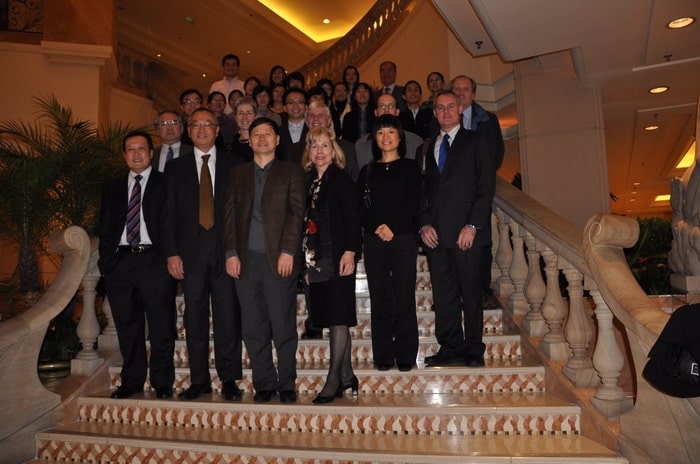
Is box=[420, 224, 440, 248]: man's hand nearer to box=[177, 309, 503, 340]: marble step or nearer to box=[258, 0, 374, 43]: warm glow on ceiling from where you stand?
box=[177, 309, 503, 340]: marble step

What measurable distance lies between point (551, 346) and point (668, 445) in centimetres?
111

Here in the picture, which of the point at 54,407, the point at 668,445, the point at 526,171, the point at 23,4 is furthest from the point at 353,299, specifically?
the point at 23,4

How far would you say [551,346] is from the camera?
3.55 metres

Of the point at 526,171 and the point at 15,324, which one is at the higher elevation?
the point at 526,171

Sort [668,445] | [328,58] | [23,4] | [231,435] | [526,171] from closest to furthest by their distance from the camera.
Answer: [668,445]
[231,435]
[526,171]
[23,4]
[328,58]

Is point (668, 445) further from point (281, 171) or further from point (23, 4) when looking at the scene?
point (23, 4)

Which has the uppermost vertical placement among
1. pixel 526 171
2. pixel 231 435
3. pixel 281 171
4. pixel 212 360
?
pixel 526 171

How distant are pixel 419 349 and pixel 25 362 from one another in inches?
103

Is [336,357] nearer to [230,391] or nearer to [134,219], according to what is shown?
[230,391]

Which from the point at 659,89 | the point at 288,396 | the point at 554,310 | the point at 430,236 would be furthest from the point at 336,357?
the point at 659,89

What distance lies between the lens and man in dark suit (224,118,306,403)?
362cm

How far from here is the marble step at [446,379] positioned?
3.57 meters

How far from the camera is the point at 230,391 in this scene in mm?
3730

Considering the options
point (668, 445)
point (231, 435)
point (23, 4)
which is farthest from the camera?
point (23, 4)
